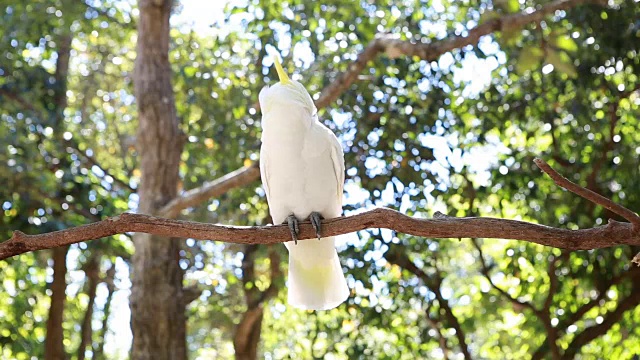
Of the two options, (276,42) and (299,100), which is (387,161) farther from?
(299,100)

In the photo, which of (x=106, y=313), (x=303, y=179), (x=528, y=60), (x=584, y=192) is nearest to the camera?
(x=584, y=192)

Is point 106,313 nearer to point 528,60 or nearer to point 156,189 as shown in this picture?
point 156,189

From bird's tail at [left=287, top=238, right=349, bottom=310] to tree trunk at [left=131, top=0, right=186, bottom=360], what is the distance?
1964mm

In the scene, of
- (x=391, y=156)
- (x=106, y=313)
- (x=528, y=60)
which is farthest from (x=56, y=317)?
(x=528, y=60)

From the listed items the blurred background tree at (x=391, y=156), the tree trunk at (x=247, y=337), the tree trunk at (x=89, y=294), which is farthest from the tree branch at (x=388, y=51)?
the tree trunk at (x=89, y=294)

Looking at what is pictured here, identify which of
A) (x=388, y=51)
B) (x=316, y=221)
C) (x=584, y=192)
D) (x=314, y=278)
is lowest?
(x=584, y=192)

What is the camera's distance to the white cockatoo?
309cm

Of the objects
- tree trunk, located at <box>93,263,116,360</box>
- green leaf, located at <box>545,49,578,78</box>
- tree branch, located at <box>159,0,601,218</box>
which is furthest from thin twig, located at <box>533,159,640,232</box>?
tree trunk, located at <box>93,263,116,360</box>

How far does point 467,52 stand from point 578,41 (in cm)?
70

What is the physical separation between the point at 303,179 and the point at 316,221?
215 millimetres

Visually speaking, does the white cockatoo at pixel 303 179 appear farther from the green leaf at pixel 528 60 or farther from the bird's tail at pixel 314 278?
the green leaf at pixel 528 60

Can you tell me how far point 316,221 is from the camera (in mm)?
3031

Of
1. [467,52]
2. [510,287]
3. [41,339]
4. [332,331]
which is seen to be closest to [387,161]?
[467,52]

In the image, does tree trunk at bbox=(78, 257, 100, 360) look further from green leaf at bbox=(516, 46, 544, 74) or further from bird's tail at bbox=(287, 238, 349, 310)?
green leaf at bbox=(516, 46, 544, 74)
